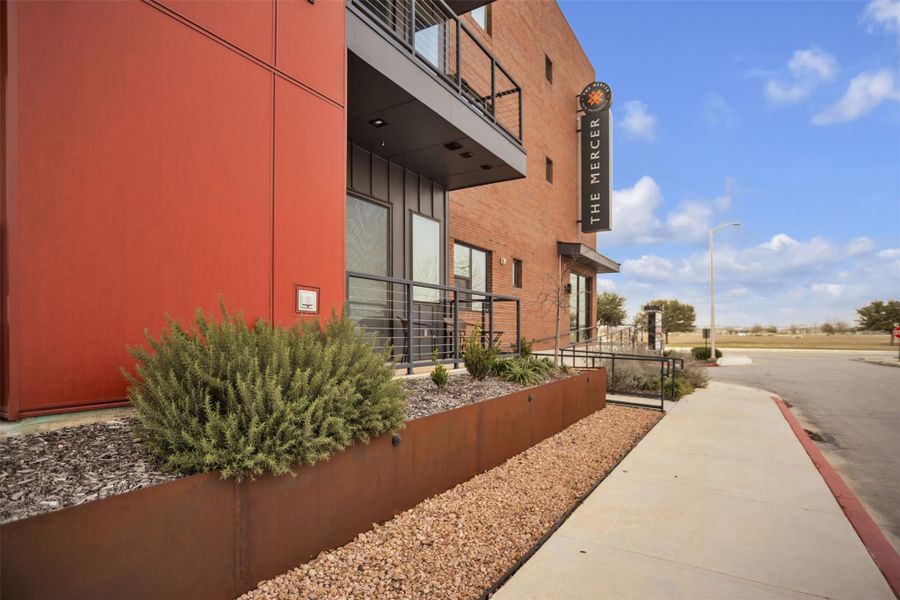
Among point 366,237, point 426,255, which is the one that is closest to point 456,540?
point 366,237

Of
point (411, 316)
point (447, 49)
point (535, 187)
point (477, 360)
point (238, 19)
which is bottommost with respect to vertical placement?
point (477, 360)

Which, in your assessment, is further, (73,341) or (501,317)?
(501,317)

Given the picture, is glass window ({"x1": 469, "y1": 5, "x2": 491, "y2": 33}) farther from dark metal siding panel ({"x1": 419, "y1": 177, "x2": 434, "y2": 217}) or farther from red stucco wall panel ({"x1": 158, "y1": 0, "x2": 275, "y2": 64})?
red stucco wall panel ({"x1": 158, "y1": 0, "x2": 275, "y2": 64})

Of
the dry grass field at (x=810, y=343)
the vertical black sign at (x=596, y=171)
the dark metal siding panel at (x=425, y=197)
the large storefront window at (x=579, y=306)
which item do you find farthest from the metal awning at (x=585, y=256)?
the dry grass field at (x=810, y=343)

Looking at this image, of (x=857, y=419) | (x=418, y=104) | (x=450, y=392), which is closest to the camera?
(x=450, y=392)

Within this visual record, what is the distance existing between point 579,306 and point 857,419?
12560mm

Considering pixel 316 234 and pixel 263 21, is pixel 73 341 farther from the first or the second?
pixel 263 21

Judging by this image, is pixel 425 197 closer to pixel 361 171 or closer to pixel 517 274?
pixel 361 171

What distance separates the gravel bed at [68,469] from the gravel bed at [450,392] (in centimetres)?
230

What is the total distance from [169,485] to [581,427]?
6360 mm

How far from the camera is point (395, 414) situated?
3.80m

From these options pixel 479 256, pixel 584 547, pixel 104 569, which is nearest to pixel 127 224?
pixel 104 569

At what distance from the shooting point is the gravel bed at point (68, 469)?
2231 mm

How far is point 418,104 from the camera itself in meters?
6.40
